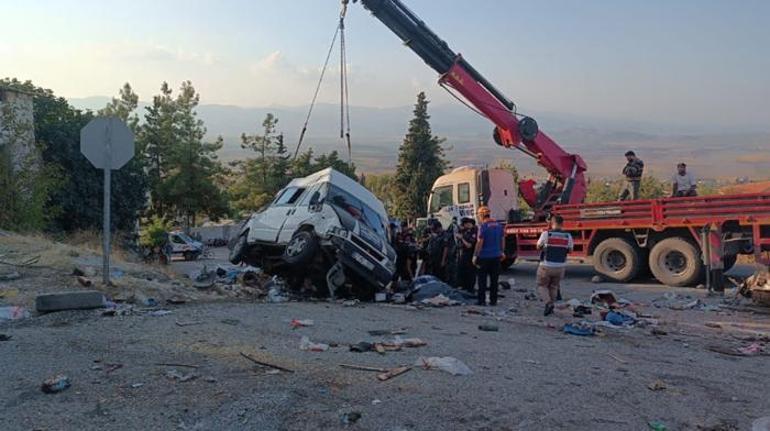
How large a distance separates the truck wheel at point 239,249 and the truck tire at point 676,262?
346 inches

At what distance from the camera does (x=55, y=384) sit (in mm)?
4465

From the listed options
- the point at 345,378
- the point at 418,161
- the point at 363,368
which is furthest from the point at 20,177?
the point at 418,161

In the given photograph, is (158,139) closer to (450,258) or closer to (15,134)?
(15,134)

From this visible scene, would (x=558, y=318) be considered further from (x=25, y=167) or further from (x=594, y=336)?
(x=25, y=167)

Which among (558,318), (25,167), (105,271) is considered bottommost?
(558,318)

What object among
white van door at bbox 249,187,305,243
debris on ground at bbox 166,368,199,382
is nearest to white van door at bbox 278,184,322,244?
white van door at bbox 249,187,305,243

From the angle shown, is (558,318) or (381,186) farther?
(381,186)

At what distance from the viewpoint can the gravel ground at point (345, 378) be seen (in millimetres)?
4141

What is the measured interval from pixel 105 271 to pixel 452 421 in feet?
21.0

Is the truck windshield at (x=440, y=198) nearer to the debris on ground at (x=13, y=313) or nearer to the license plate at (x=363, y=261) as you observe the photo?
the license plate at (x=363, y=261)

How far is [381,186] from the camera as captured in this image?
63.9 m

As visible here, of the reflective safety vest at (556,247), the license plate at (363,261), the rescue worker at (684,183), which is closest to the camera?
the reflective safety vest at (556,247)

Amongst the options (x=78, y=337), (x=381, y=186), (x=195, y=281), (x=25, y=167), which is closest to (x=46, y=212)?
(x=25, y=167)

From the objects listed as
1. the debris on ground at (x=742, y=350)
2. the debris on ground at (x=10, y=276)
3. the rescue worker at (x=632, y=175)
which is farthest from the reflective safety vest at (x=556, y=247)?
the debris on ground at (x=10, y=276)
